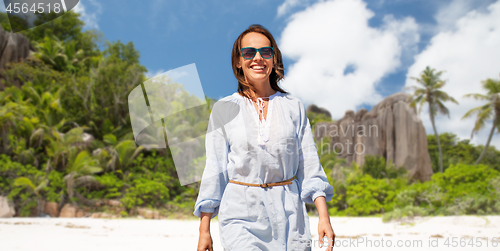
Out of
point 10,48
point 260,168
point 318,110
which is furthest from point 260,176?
point 318,110

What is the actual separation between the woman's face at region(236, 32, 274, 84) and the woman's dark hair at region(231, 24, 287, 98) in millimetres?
34

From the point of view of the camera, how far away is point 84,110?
1596 centimetres

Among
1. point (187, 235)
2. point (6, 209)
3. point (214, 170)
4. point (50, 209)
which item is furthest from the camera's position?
point (50, 209)

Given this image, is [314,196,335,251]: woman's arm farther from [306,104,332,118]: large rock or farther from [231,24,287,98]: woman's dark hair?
[306,104,332,118]: large rock

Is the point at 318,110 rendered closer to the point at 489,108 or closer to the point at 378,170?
the point at 489,108

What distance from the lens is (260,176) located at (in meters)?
1.41

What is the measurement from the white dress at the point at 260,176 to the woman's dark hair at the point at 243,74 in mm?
83

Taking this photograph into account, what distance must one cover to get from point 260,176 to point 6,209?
11.7 meters

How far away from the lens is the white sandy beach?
235 inches

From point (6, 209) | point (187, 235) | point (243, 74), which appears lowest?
point (187, 235)

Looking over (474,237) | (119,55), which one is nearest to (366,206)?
(474,237)

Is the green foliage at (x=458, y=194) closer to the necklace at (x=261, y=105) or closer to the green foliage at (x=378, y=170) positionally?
the green foliage at (x=378, y=170)

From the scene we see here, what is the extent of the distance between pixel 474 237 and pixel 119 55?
23.3 m

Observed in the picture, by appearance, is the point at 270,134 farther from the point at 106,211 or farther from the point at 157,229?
the point at 106,211
